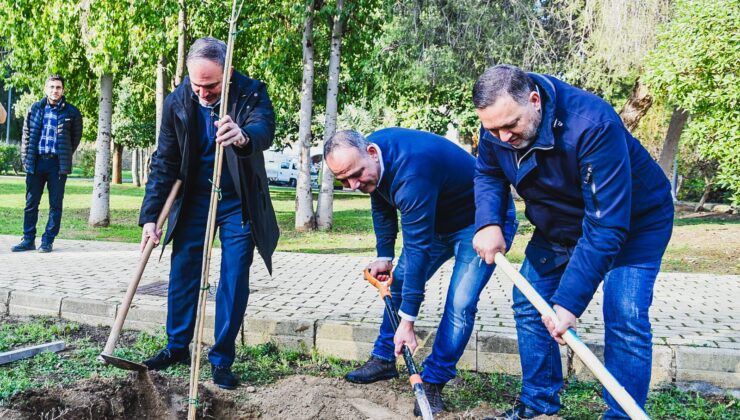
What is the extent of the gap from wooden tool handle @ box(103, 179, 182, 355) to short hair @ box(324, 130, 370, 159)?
1.24 meters

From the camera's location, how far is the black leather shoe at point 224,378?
3.96 meters

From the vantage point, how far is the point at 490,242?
10.9 feet

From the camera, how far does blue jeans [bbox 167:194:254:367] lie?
4.00m

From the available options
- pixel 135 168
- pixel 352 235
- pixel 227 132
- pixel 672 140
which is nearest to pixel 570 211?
pixel 227 132

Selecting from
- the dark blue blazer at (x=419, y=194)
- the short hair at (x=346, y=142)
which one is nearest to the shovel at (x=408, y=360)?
the dark blue blazer at (x=419, y=194)

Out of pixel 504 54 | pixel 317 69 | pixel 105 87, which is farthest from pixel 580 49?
pixel 105 87

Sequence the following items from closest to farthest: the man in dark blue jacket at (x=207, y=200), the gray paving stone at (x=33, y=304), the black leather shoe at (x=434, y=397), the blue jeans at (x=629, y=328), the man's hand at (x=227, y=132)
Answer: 1. the blue jeans at (x=629, y=328)
2. the man's hand at (x=227, y=132)
3. the black leather shoe at (x=434, y=397)
4. the man in dark blue jacket at (x=207, y=200)
5. the gray paving stone at (x=33, y=304)

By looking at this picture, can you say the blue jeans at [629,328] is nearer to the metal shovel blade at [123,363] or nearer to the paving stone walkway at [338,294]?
the paving stone walkway at [338,294]

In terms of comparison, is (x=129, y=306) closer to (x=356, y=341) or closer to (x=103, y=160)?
(x=356, y=341)

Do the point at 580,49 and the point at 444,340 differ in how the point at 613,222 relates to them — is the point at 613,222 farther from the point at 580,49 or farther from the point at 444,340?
the point at 580,49

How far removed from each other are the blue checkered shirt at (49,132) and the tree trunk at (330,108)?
17.7 feet

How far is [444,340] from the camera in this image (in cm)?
381

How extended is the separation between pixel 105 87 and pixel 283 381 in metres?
10.6

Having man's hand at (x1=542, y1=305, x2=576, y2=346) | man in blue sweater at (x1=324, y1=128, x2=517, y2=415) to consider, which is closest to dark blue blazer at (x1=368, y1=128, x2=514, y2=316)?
man in blue sweater at (x1=324, y1=128, x2=517, y2=415)
